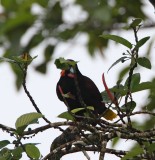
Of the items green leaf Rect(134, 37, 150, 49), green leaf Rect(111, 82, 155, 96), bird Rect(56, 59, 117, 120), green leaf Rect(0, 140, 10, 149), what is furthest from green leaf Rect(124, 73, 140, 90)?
green leaf Rect(0, 140, 10, 149)

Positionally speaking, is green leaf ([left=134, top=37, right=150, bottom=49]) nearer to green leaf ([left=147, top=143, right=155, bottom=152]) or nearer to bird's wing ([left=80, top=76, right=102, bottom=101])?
green leaf ([left=147, top=143, right=155, bottom=152])

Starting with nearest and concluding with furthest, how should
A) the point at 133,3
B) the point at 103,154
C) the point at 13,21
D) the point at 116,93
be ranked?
the point at 103,154 < the point at 116,93 < the point at 13,21 < the point at 133,3

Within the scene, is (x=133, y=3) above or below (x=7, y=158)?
above

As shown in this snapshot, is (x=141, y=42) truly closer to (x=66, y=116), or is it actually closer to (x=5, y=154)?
(x=66, y=116)

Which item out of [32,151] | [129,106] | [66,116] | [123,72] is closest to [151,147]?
[129,106]

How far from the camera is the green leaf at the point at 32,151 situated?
241cm

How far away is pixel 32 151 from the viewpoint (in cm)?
242

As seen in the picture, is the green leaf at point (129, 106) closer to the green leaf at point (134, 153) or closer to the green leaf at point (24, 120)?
the green leaf at point (134, 153)

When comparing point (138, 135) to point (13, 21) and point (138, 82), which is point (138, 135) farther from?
point (13, 21)

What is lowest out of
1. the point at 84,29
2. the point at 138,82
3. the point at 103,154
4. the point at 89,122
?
the point at 103,154

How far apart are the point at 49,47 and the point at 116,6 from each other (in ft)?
1.69

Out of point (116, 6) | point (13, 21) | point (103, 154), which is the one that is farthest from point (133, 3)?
point (103, 154)

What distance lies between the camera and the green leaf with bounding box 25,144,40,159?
2.41 metres

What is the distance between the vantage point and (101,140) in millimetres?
2330
